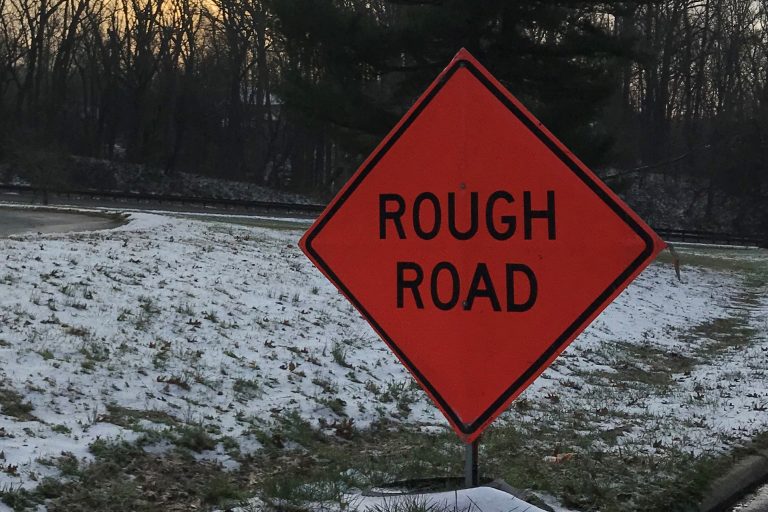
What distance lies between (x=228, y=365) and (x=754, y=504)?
4.74 meters

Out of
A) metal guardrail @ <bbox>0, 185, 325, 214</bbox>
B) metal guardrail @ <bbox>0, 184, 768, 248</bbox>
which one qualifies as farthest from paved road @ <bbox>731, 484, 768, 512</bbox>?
metal guardrail @ <bbox>0, 185, 325, 214</bbox>

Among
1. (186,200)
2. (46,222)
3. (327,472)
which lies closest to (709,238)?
(186,200)

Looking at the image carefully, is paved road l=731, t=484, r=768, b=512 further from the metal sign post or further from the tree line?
the tree line

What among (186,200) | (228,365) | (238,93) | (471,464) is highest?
(238,93)

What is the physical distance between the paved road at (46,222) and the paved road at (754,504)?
14.3 metres

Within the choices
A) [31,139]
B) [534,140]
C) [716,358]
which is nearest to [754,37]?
[31,139]

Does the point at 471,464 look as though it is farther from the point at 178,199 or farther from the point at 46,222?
the point at 178,199

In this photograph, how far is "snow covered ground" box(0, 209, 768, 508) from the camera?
6.81m

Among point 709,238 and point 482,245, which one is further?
point 709,238

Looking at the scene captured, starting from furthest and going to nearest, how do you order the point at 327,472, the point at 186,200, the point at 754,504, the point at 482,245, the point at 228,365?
the point at 186,200
the point at 228,365
the point at 327,472
the point at 754,504
the point at 482,245

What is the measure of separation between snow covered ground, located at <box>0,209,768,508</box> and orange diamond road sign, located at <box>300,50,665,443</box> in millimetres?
2633

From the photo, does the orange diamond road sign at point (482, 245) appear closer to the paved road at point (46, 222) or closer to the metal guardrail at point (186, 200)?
the paved road at point (46, 222)

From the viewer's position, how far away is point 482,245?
4.04 metres

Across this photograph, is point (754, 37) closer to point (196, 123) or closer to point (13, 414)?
point (196, 123)
